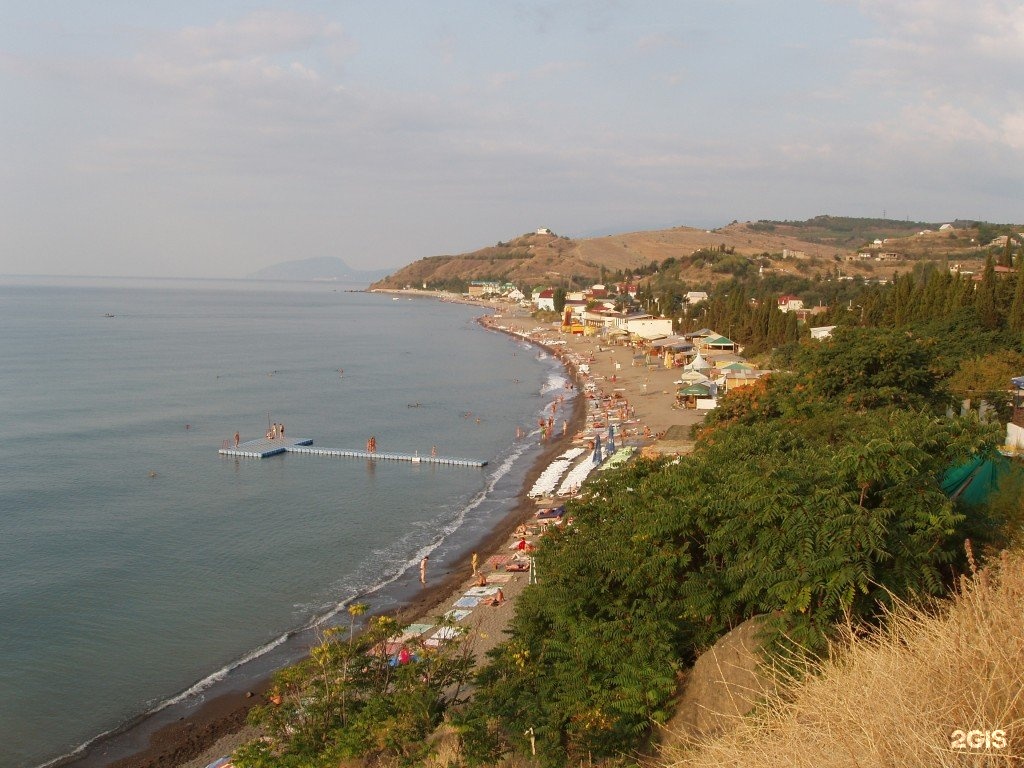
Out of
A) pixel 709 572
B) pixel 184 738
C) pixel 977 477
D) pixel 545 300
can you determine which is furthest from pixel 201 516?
pixel 545 300

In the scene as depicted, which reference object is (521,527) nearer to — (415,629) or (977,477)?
(415,629)

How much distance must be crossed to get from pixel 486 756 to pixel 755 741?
12.0 ft

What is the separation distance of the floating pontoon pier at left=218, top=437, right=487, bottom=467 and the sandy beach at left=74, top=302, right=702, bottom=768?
350cm

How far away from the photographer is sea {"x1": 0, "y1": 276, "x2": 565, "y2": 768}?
49.2 ft

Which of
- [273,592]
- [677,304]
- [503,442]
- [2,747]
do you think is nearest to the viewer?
[2,747]

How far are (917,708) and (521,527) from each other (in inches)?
712

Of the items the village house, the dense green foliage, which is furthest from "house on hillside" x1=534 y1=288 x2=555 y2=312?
the dense green foliage

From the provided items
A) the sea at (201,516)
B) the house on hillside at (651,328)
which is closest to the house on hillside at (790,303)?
the house on hillside at (651,328)

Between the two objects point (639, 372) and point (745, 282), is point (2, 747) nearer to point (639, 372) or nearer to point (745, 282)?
point (639, 372)

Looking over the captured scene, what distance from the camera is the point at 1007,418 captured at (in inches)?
768

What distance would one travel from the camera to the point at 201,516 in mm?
24453

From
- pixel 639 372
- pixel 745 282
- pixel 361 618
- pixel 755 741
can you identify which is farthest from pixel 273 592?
pixel 745 282

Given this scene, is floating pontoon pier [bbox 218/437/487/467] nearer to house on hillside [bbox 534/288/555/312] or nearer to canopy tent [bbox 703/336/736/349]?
canopy tent [bbox 703/336/736/349]

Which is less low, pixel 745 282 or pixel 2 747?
pixel 745 282
